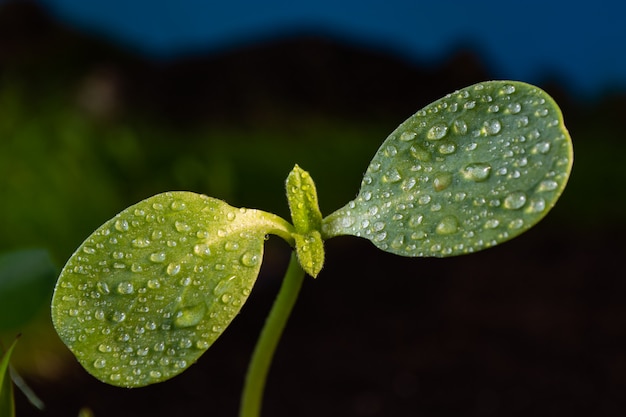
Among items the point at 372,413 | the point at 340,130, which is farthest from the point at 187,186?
the point at 340,130

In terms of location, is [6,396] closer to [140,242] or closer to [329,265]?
[140,242]

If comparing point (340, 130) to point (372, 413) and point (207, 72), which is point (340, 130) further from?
point (372, 413)

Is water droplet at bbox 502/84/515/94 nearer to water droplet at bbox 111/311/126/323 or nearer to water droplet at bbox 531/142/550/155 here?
water droplet at bbox 531/142/550/155

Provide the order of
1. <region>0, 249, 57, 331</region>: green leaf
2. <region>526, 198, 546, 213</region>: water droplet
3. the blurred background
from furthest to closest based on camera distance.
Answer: the blurred background → <region>0, 249, 57, 331</region>: green leaf → <region>526, 198, 546, 213</region>: water droplet

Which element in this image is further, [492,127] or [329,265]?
[329,265]

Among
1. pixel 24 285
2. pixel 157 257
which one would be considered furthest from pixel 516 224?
pixel 24 285

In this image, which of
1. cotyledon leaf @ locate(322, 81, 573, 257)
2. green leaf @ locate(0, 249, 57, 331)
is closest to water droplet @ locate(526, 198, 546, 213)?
cotyledon leaf @ locate(322, 81, 573, 257)

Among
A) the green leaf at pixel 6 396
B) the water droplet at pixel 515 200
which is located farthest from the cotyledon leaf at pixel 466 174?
the green leaf at pixel 6 396

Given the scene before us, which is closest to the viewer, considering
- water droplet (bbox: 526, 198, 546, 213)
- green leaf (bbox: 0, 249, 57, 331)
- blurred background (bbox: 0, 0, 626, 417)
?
water droplet (bbox: 526, 198, 546, 213)
